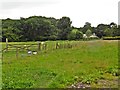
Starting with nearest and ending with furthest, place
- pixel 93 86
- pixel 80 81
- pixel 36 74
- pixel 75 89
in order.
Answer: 1. pixel 75 89
2. pixel 93 86
3. pixel 80 81
4. pixel 36 74

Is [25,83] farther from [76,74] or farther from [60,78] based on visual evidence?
[76,74]

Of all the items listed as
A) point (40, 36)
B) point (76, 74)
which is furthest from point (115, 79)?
point (40, 36)

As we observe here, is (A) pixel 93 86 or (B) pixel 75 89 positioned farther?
(A) pixel 93 86

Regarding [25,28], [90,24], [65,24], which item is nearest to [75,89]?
[25,28]

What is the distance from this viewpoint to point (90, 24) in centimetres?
13112

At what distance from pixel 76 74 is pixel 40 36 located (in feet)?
272

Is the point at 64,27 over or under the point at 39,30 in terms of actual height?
over

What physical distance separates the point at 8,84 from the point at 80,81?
2972 millimetres

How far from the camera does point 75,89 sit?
32.5ft

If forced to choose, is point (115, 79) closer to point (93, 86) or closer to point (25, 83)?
point (93, 86)

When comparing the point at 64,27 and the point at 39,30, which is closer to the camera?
the point at 39,30

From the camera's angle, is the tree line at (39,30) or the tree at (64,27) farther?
the tree at (64,27)

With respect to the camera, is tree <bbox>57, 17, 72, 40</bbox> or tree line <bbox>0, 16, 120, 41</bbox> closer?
tree line <bbox>0, 16, 120, 41</bbox>

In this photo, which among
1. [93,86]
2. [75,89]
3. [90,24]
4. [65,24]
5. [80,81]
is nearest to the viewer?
[75,89]
